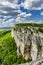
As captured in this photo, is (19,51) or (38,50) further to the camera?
(19,51)

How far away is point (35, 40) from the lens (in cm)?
7294

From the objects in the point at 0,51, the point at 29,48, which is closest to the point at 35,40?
the point at 29,48

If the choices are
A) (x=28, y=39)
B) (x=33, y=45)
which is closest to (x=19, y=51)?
(x=28, y=39)

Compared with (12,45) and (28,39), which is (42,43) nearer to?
(28,39)

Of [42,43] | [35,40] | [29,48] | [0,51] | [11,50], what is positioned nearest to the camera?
[42,43]

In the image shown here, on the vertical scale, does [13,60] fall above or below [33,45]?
below

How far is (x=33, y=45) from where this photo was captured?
246 ft

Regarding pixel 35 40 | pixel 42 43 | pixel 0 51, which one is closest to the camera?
pixel 42 43

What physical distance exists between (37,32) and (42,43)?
8.86 meters

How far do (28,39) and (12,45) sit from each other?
30576mm

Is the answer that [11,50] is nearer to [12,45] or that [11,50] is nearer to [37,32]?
[12,45]

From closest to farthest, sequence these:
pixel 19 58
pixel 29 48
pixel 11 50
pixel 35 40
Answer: pixel 35 40 → pixel 29 48 → pixel 19 58 → pixel 11 50

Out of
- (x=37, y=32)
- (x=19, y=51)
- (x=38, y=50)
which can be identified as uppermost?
(x=37, y=32)

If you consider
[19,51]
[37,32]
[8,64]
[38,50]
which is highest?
[37,32]
